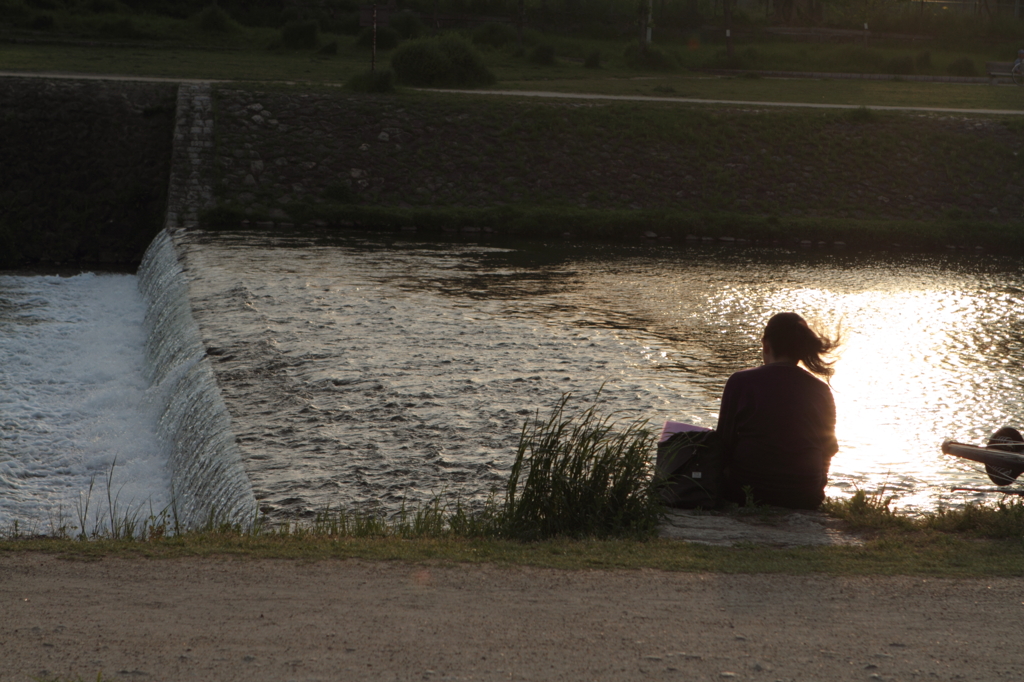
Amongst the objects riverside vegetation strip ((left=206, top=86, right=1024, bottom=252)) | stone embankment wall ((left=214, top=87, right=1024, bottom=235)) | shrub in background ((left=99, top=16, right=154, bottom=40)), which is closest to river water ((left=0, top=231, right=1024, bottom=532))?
riverside vegetation strip ((left=206, top=86, right=1024, bottom=252))

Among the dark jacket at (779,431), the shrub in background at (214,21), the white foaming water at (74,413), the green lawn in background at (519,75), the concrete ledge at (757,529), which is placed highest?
the shrub in background at (214,21)

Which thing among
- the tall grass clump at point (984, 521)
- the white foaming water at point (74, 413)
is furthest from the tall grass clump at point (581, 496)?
the white foaming water at point (74, 413)

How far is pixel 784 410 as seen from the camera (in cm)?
620

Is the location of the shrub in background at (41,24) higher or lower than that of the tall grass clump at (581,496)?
higher

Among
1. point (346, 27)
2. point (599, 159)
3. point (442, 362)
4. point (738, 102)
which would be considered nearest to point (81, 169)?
point (599, 159)

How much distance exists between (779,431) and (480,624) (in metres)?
2.54

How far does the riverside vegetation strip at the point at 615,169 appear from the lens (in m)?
23.3

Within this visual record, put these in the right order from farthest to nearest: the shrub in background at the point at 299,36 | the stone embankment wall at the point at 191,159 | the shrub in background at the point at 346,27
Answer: the shrub in background at the point at 346,27 < the shrub in background at the point at 299,36 < the stone embankment wall at the point at 191,159

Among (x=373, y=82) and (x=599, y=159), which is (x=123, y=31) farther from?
(x=599, y=159)

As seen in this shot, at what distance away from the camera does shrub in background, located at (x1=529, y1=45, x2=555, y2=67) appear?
42688 millimetres

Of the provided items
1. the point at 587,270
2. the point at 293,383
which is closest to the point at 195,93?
the point at 587,270

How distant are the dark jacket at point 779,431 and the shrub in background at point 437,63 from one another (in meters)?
26.6

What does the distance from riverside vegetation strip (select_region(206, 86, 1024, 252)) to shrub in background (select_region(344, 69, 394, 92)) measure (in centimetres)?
98

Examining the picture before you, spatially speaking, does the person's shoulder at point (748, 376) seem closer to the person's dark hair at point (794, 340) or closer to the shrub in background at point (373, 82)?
the person's dark hair at point (794, 340)
